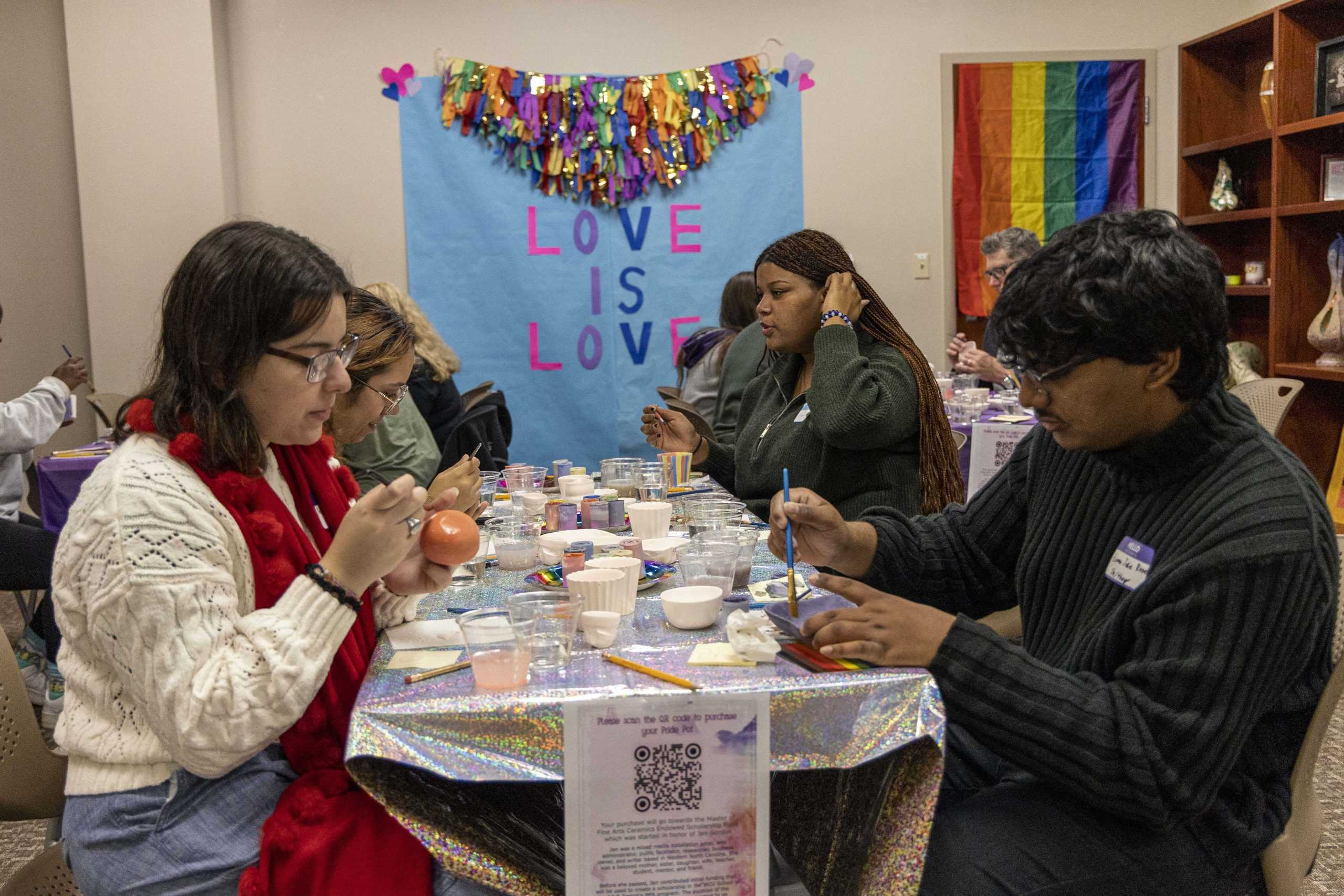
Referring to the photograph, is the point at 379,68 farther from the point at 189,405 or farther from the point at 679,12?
the point at 189,405

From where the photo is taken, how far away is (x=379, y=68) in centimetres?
542

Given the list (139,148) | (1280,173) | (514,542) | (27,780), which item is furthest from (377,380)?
(1280,173)

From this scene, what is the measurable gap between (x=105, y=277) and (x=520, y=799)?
446 centimetres

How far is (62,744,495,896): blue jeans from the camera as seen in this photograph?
52.1 inches

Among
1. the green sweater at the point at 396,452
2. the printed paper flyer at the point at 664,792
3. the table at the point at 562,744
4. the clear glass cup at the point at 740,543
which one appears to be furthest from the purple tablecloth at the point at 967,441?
the printed paper flyer at the point at 664,792

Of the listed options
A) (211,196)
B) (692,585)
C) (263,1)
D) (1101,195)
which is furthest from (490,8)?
(692,585)

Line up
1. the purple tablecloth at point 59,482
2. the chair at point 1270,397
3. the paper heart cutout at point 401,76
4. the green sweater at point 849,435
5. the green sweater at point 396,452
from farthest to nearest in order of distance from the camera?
the paper heart cutout at point 401,76, the chair at point 1270,397, the purple tablecloth at point 59,482, the green sweater at point 396,452, the green sweater at point 849,435

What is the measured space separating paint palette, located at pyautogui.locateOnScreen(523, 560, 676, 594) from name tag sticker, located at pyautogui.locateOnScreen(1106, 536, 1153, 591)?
73cm

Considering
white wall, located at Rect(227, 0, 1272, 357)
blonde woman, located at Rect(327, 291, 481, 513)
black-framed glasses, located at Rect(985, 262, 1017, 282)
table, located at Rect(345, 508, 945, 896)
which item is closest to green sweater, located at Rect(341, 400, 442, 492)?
blonde woman, located at Rect(327, 291, 481, 513)

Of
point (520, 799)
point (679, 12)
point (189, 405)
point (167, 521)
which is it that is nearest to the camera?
point (167, 521)

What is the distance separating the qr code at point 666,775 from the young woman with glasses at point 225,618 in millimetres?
279

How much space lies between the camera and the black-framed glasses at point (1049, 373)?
4.50ft

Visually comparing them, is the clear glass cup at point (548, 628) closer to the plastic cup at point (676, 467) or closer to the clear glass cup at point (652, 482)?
the clear glass cup at point (652, 482)

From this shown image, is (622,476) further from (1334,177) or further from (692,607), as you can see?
(1334,177)
